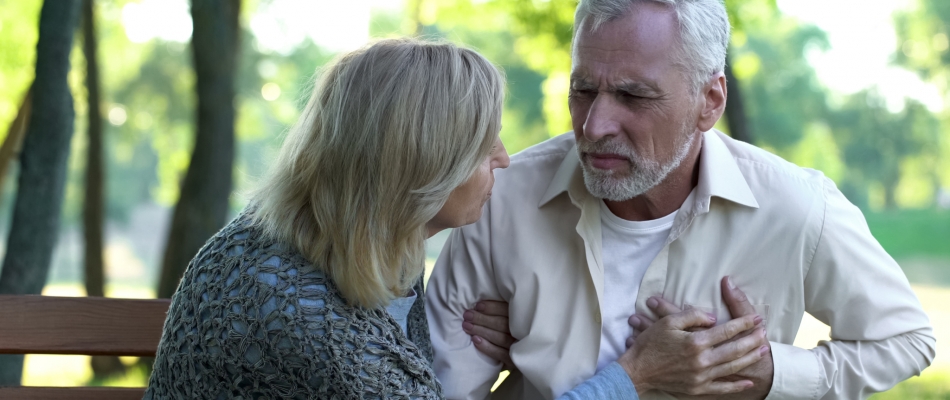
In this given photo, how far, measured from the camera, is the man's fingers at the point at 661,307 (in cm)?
248

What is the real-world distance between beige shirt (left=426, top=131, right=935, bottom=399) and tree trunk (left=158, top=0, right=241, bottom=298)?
11.6 ft

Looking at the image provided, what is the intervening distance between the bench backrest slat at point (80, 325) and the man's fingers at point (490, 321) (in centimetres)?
94

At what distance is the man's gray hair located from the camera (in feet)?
7.91

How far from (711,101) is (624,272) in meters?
0.57

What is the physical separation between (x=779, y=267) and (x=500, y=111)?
947 mm

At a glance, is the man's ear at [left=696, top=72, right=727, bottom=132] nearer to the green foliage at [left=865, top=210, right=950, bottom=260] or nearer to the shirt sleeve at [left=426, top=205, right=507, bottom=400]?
the shirt sleeve at [left=426, top=205, right=507, bottom=400]

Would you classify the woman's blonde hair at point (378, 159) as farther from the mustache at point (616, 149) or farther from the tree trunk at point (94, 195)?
the tree trunk at point (94, 195)

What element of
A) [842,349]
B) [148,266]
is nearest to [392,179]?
[842,349]

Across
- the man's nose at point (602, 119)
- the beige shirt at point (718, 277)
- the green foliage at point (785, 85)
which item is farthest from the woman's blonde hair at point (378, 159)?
the green foliage at point (785, 85)

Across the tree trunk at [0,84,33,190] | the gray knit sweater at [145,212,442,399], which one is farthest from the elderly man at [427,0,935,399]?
the tree trunk at [0,84,33,190]

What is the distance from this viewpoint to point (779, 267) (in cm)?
247

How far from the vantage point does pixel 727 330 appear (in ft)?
7.86

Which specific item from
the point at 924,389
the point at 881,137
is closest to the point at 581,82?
the point at 924,389

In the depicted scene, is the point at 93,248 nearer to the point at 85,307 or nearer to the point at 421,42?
the point at 85,307
